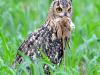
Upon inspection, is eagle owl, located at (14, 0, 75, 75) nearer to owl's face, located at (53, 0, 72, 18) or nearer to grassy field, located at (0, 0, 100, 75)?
owl's face, located at (53, 0, 72, 18)

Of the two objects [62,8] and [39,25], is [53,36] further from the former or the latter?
[39,25]

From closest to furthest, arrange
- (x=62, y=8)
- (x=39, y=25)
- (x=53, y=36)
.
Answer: (x=62, y=8)
(x=53, y=36)
(x=39, y=25)

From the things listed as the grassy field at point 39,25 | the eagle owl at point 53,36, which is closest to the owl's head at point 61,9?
the eagle owl at point 53,36

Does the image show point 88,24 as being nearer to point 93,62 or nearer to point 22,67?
point 93,62

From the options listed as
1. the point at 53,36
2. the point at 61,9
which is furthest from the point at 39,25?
the point at 61,9

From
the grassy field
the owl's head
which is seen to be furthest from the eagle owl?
the grassy field

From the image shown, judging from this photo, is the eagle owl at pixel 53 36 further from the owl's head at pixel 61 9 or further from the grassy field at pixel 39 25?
the grassy field at pixel 39 25

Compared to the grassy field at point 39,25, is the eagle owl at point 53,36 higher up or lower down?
lower down
